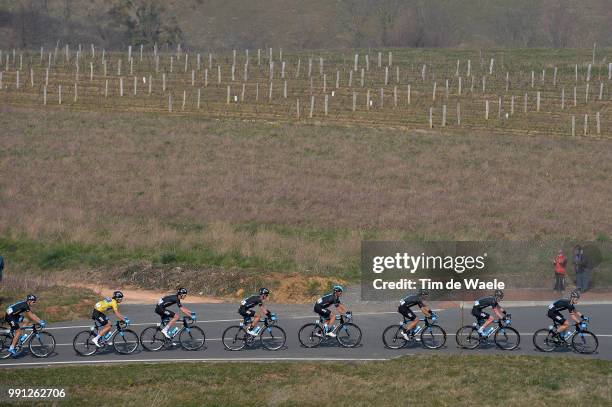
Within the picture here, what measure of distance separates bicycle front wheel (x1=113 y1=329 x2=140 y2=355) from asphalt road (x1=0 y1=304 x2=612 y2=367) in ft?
0.53

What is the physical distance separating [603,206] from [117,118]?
31.1 metres

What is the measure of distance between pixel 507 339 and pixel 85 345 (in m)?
9.83

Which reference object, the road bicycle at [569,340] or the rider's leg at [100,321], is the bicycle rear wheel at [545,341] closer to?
the road bicycle at [569,340]

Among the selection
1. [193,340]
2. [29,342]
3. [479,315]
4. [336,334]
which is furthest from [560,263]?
[29,342]

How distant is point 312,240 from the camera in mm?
34594

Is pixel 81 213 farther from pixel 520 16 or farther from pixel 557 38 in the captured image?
pixel 520 16

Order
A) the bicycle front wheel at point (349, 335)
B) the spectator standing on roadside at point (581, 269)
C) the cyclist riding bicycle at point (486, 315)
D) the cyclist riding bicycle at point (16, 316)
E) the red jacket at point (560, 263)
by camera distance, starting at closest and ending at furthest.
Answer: the cyclist riding bicycle at point (16, 316)
the cyclist riding bicycle at point (486, 315)
the bicycle front wheel at point (349, 335)
the red jacket at point (560, 263)
the spectator standing on roadside at point (581, 269)

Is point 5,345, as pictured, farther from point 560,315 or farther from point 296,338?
point 560,315

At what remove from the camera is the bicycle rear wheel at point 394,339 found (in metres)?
22.5

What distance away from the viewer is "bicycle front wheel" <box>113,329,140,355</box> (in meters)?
22.3

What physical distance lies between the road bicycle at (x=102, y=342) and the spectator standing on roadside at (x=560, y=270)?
13.2 metres

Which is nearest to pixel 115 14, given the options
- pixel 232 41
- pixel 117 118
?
pixel 232 41

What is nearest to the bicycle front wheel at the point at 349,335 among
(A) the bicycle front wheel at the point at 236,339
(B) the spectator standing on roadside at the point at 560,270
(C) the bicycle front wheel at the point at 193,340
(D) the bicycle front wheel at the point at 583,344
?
(A) the bicycle front wheel at the point at 236,339

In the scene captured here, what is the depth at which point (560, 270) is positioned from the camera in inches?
1142
